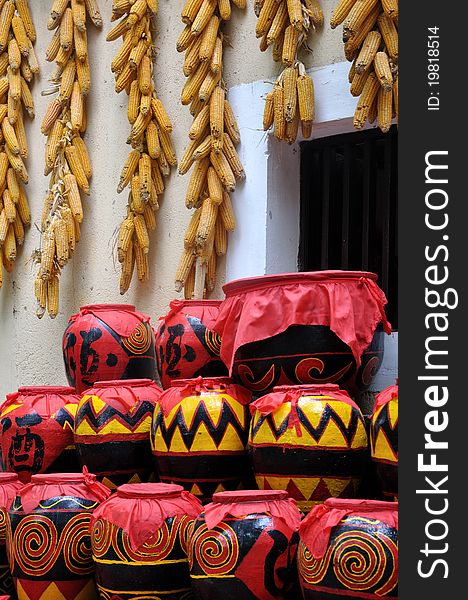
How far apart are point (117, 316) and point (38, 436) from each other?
523 mm

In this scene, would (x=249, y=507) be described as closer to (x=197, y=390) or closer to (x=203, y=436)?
(x=203, y=436)

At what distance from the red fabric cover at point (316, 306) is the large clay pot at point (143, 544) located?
0.50 metres

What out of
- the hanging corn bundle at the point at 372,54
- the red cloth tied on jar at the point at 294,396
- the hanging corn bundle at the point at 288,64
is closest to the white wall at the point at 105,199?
the hanging corn bundle at the point at 288,64

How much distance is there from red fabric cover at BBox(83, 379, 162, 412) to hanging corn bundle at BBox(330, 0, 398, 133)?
1.08 metres

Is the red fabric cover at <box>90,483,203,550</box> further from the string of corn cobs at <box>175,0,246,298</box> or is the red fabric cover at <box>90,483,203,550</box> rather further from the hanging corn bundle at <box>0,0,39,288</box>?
the hanging corn bundle at <box>0,0,39,288</box>

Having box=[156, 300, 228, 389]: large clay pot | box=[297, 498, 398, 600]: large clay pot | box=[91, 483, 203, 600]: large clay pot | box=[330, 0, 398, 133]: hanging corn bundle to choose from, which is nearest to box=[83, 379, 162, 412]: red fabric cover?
box=[156, 300, 228, 389]: large clay pot

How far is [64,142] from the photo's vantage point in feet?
14.3

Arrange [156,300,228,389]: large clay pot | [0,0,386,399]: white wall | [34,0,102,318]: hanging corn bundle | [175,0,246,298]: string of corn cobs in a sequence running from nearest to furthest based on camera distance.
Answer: [156,300,228,389]: large clay pot < [175,0,246,298]: string of corn cobs < [0,0,386,399]: white wall < [34,0,102,318]: hanging corn bundle

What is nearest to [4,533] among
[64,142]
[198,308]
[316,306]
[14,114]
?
[198,308]

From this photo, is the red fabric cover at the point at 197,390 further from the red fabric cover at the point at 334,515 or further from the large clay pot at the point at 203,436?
the red fabric cover at the point at 334,515

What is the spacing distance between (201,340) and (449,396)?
1.70 meters

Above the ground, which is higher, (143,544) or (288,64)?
(288,64)

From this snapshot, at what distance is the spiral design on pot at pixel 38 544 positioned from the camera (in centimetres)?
290

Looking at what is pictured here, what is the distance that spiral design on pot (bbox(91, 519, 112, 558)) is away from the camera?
272 cm
